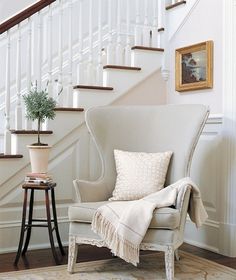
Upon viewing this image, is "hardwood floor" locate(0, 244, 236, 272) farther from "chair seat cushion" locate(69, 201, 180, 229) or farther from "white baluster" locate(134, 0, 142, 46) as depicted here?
"white baluster" locate(134, 0, 142, 46)

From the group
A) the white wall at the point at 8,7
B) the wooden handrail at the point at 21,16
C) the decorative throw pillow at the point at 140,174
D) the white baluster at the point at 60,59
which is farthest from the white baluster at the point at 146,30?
the white wall at the point at 8,7

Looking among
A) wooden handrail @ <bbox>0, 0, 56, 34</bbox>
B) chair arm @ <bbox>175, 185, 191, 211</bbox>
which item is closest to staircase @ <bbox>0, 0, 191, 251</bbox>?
wooden handrail @ <bbox>0, 0, 56, 34</bbox>

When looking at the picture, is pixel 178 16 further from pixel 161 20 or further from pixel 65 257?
pixel 65 257

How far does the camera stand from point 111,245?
2773 millimetres

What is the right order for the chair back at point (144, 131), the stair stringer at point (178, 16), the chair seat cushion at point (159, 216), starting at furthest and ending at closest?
the stair stringer at point (178, 16)
the chair back at point (144, 131)
the chair seat cushion at point (159, 216)

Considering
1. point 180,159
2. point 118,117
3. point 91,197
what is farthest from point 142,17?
point 91,197

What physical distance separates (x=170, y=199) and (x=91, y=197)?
614mm

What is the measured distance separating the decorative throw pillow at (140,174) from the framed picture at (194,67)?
2.74 feet

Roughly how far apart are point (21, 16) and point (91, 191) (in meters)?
1.51

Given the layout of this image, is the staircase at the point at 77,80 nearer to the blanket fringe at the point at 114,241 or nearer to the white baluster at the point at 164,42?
the white baluster at the point at 164,42

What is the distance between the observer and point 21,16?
3559mm

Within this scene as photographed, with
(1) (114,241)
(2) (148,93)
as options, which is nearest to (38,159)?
(1) (114,241)

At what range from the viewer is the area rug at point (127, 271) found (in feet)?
9.37

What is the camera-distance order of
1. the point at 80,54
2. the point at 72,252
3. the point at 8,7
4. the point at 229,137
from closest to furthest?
the point at 72,252 → the point at 229,137 → the point at 80,54 → the point at 8,7
